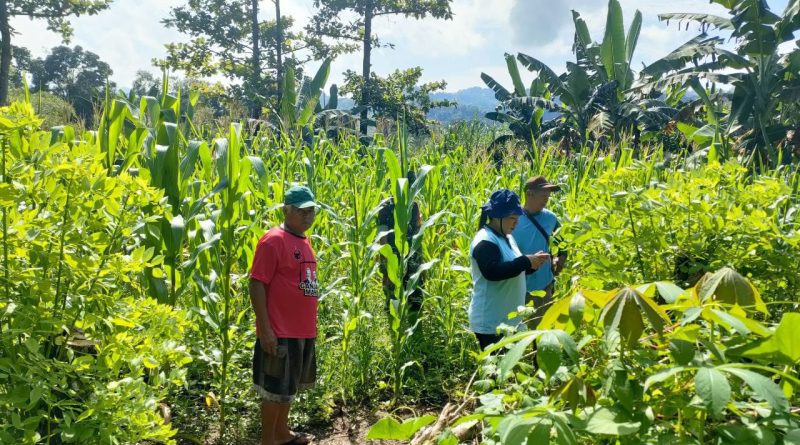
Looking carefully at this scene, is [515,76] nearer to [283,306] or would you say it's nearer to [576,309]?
Result: [283,306]

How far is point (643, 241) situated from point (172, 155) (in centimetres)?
296

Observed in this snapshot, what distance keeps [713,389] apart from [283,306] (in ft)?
9.34

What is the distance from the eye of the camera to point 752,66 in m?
13.8

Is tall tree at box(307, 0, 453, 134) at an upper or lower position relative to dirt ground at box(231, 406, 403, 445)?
upper

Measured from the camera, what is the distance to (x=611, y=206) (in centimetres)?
200

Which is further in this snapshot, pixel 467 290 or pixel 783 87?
pixel 783 87

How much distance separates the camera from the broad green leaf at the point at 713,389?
789 mm

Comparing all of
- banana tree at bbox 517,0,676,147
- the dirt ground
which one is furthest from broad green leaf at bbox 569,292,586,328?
banana tree at bbox 517,0,676,147

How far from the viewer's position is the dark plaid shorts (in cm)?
342

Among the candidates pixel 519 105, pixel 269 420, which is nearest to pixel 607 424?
pixel 269 420

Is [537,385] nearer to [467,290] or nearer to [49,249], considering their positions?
[49,249]

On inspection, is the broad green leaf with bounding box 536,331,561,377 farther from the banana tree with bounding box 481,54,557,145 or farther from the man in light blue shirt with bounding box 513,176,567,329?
the banana tree with bounding box 481,54,557,145

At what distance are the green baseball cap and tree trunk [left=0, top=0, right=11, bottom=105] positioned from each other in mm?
22274

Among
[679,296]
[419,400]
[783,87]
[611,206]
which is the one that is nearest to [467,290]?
[419,400]
